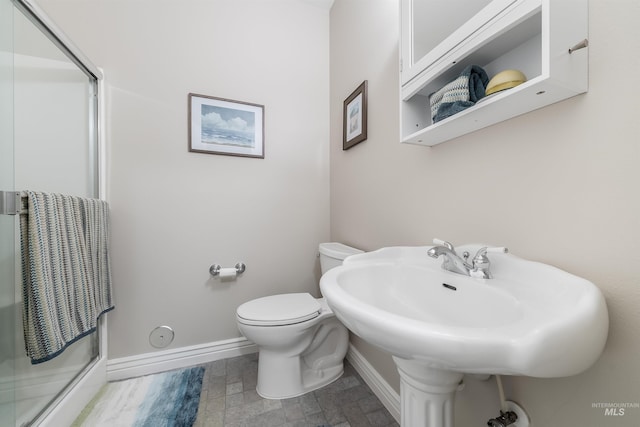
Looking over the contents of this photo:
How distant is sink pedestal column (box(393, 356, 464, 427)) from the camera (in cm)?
58

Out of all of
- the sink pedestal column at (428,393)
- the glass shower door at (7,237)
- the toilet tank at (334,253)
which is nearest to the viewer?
the sink pedestal column at (428,393)

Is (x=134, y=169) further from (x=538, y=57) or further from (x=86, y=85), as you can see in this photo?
(x=538, y=57)

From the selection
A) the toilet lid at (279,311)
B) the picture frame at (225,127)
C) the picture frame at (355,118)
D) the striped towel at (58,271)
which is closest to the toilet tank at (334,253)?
the toilet lid at (279,311)

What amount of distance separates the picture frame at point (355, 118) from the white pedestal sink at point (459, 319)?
→ 0.77 m

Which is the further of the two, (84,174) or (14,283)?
(84,174)

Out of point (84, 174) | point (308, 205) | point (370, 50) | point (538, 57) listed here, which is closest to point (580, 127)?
point (538, 57)

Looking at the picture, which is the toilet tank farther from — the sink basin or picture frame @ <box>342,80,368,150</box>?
picture frame @ <box>342,80,368,150</box>

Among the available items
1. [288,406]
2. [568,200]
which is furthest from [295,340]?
[568,200]

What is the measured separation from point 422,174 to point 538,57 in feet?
1.50

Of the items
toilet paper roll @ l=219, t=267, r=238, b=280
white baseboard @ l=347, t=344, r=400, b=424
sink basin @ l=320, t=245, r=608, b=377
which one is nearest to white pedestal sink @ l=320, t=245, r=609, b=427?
sink basin @ l=320, t=245, r=608, b=377

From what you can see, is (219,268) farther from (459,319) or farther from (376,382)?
(459,319)

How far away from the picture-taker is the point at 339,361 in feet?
4.51

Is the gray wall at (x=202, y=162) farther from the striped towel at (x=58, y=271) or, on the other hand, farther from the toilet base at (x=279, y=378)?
the toilet base at (x=279, y=378)

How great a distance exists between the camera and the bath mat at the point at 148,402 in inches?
41.6
